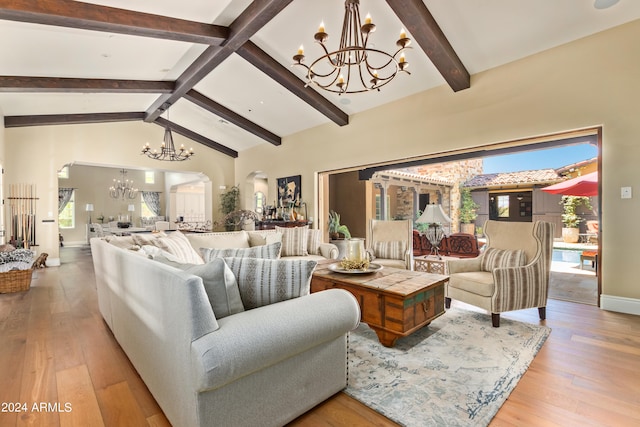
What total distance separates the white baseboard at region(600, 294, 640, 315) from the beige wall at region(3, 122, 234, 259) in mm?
9179

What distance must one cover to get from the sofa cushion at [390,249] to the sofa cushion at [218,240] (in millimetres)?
1896

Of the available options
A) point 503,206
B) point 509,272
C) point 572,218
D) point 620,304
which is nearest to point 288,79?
point 509,272

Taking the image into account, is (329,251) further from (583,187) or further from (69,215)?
(69,215)

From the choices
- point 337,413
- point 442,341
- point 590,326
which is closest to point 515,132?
point 590,326

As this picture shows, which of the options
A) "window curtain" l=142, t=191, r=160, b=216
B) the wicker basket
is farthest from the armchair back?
"window curtain" l=142, t=191, r=160, b=216

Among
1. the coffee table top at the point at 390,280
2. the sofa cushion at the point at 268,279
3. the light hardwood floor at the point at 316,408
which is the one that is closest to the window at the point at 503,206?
the light hardwood floor at the point at 316,408

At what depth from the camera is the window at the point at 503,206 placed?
10.9 meters

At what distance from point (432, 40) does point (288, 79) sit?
7.41 feet

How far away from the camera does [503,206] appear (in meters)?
11.0

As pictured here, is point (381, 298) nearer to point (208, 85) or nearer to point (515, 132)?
point (515, 132)

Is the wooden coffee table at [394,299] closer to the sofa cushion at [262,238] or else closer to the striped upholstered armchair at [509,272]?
the striped upholstered armchair at [509,272]

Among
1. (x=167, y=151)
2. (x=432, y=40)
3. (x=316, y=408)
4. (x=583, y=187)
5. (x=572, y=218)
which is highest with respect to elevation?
(x=432, y=40)

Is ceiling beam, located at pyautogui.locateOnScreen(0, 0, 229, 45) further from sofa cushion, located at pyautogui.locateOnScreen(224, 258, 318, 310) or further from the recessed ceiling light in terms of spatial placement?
the recessed ceiling light

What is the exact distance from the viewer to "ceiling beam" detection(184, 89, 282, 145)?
6270mm
